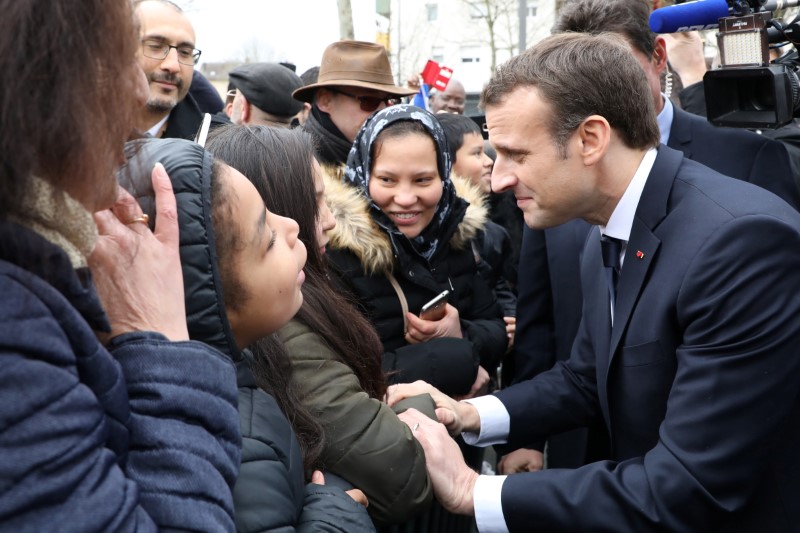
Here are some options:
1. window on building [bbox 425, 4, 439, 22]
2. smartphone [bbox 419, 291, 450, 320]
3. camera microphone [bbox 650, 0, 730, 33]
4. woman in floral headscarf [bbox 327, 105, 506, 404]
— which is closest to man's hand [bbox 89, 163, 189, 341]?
woman in floral headscarf [bbox 327, 105, 506, 404]

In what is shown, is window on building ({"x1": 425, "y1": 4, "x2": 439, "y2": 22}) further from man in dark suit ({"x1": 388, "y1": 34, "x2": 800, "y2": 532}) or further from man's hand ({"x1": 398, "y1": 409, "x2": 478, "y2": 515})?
man's hand ({"x1": 398, "y1": 409, "x2": 478, "y2": 515})

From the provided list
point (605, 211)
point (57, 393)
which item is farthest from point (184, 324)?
point (605, 211)

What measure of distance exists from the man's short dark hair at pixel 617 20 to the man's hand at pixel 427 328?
1.48 metres

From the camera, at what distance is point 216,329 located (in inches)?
55.5

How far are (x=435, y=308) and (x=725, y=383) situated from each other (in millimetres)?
1236

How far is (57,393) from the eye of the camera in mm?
925

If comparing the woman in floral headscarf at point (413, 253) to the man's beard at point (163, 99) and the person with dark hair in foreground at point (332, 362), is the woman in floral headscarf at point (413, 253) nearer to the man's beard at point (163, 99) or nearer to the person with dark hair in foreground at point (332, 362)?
the person with dark hair in foreground at point (332, 362)

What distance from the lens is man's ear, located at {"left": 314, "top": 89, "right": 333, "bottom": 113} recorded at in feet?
14.7

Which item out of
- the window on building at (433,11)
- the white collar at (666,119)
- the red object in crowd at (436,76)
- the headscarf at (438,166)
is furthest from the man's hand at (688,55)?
the window on building at (433,11)

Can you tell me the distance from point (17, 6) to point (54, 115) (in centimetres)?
12

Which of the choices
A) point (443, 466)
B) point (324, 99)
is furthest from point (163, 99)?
point (443, 466)

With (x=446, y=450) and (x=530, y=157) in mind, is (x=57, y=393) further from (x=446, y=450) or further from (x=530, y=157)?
(x=530, y=157)

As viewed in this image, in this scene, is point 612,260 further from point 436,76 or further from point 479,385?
point 436,76

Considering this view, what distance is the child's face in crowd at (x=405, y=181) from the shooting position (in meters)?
3.21
